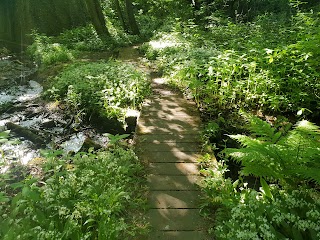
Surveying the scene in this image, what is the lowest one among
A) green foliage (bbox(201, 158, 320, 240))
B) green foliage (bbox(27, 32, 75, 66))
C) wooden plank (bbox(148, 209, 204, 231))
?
wooden plank (bbox(148, 209, 204, 231))

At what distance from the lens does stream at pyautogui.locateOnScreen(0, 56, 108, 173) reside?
22.3 ft

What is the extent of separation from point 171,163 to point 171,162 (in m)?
0.03

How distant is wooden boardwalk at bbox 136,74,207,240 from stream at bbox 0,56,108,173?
143 cm

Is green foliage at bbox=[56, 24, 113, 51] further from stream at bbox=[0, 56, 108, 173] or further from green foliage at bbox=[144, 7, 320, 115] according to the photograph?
green foliage at bbox=[144, 7, 320, 115]

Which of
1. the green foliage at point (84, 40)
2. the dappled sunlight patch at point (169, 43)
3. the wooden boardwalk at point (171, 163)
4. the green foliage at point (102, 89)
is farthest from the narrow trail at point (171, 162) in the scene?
the green foliage at point (84, 40)

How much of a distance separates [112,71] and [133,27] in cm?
1059

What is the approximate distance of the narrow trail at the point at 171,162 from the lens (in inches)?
152

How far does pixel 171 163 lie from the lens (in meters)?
5.12

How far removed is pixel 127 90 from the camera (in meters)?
7.92

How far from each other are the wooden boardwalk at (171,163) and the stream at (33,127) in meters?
1.43

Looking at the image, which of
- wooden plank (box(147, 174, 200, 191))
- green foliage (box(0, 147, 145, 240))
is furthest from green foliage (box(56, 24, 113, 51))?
wooden plank (box(147, 174, 200, 191))

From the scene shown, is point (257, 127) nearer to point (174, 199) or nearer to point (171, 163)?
point (171, 163)

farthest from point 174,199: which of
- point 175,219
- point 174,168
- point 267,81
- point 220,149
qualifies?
point 267,81

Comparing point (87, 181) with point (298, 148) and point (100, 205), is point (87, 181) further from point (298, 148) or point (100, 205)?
point (298, 148)
